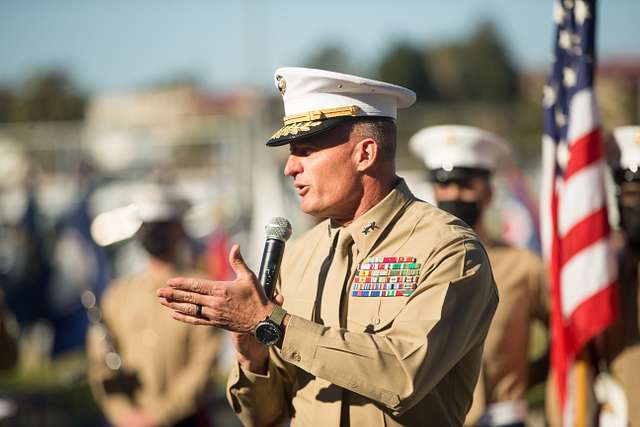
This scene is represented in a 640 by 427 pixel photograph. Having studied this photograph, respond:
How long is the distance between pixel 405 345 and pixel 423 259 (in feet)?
1.19

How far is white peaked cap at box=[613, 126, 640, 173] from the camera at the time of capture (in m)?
5.15

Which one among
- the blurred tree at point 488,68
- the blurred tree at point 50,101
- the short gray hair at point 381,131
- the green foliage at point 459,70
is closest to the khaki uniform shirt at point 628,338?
the short gray hair at point 381,131

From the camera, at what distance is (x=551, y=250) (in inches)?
222

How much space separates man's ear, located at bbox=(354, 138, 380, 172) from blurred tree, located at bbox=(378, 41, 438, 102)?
5774 centimetres

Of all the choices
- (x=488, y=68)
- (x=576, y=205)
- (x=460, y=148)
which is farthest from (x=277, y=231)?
(x=488, y=68)

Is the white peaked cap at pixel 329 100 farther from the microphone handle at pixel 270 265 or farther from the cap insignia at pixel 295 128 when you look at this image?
the microphone handle at pixel 270 265

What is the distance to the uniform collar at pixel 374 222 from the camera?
354cm

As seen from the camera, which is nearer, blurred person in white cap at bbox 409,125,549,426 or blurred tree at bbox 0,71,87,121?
blurred person in white cap at bbox 409,125,549,426

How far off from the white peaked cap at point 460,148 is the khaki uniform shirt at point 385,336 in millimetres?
2182

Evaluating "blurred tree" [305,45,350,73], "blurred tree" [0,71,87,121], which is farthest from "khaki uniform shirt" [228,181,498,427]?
"blurred tree" [305,45,350,73]

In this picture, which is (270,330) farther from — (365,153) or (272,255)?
(365,153)

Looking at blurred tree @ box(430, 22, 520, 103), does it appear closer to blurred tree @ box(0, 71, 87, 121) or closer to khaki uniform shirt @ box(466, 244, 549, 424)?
blurred tree @ box(0, 71, 87, 121)

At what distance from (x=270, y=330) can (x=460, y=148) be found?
3138 mm

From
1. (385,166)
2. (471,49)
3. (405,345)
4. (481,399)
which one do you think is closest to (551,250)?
(481,399)
